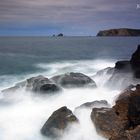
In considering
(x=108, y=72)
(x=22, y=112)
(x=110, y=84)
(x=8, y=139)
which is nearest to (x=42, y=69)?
(x=108, y=72)

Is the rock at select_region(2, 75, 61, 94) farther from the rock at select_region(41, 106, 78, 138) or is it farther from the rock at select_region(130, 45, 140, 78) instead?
the rock at select_region(130, 45, 140, 78)

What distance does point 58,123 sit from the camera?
15.5 meters

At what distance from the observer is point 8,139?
15.9 meters

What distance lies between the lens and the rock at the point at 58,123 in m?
15.4

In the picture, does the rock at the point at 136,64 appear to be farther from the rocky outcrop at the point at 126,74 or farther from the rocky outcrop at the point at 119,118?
the rocky outcrop at the point at 119,118

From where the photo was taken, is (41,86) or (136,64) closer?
(41,86)

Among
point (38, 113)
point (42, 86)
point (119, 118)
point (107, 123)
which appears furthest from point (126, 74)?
point (107, 123)

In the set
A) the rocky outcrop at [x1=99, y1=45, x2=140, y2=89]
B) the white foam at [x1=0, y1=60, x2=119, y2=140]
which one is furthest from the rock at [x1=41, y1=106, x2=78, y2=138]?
the rocky outcrop at [x1=99, y1=45, x2=140, y2=89]

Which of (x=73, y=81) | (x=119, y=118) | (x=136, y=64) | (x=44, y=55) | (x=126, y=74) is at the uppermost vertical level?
(x=136, y=64)

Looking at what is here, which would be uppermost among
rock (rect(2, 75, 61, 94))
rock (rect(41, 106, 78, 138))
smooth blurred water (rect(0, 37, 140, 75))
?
rock (rect(2, 75, 61, 94))

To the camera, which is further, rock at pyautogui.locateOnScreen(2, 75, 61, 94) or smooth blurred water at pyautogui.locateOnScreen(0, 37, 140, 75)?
smooth blurred water at pyautogui.locateOnScreen(0, 37, 140, 75)

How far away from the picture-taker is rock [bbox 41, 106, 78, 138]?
15367mm

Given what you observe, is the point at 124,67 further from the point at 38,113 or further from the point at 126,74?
the point at 38,113

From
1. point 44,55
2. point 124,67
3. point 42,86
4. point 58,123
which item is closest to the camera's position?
point 58,123
